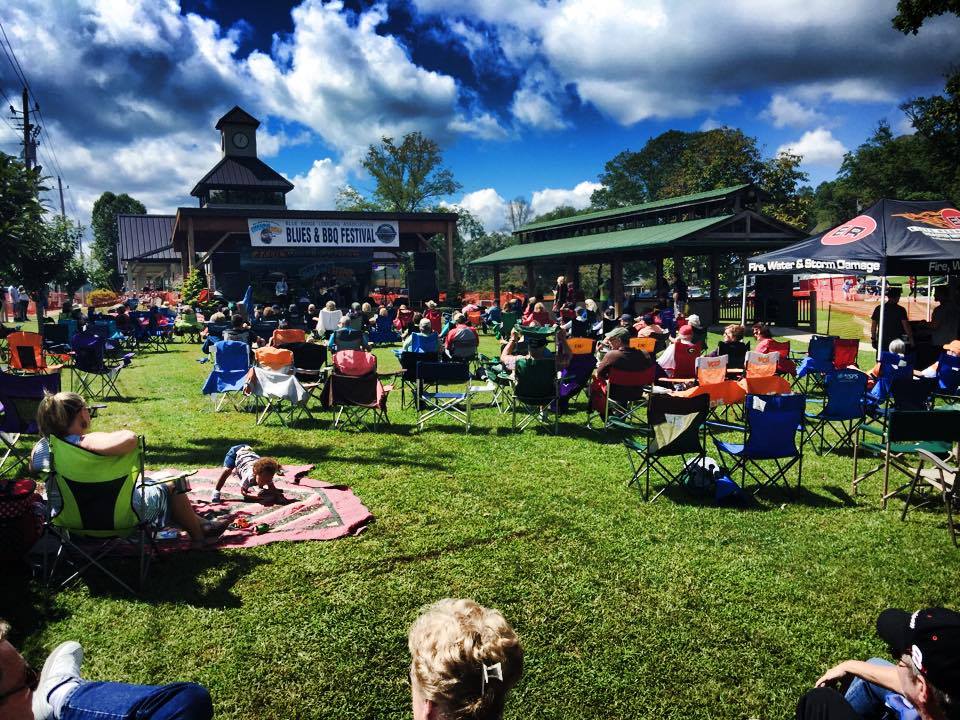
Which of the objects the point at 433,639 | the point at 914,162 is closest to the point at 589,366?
the point at 433,639

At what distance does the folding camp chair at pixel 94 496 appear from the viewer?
4023 millimetres

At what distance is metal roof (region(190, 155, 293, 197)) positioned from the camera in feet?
151

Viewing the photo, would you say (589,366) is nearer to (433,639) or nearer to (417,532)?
(417,532)

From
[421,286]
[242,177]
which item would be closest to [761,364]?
[421,286]

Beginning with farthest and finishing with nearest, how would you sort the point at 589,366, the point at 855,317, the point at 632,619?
the point at 855,317, the point at 589,366, the point at 632,619

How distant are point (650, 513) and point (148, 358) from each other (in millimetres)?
14259

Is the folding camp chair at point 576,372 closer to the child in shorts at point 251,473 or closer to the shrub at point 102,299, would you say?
the child in shorts at point 251,473

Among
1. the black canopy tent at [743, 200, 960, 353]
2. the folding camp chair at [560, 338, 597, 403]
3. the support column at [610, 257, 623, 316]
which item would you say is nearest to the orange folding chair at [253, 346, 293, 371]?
the folding camp chair at [560, 338, 597, 403]

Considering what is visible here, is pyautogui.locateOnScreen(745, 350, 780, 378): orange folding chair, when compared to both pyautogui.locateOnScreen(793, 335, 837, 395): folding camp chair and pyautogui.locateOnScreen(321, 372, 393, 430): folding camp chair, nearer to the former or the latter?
pyautogui.locateOnScreen(793, 335, 837, 395): folding camp chair

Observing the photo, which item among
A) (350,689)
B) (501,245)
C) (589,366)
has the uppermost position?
(501,245)

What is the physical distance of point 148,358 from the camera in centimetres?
1609

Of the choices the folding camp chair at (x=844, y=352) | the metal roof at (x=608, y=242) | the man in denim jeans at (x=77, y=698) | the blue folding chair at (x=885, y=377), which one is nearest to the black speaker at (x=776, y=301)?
the metal roof at (x=608, y=242)

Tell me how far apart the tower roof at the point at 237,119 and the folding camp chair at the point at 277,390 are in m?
45.6

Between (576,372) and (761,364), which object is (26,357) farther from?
(761,364)
